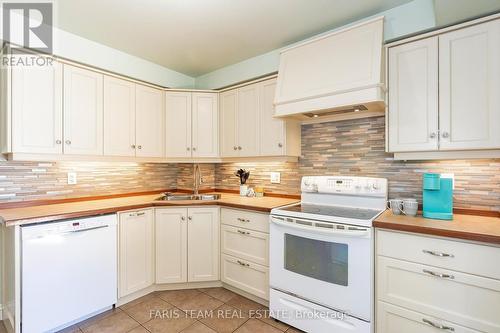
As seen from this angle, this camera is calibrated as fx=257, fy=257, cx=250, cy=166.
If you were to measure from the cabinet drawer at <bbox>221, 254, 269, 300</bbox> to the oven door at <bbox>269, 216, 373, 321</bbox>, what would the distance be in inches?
7.1

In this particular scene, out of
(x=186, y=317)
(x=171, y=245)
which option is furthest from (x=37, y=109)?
(x=186, y=317)

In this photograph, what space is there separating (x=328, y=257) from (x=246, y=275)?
3.01 ft

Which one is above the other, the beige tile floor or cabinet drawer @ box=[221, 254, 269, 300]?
cabinet drawer @ box=[221, 254, 269, 300]

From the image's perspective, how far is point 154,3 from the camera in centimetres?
192

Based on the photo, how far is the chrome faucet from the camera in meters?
3.22

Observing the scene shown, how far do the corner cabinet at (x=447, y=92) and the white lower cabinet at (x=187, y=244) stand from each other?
71.9 inches

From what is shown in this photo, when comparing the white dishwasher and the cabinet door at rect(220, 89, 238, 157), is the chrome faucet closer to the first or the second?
the cabinet door at rect(220, 89, 238, 157)

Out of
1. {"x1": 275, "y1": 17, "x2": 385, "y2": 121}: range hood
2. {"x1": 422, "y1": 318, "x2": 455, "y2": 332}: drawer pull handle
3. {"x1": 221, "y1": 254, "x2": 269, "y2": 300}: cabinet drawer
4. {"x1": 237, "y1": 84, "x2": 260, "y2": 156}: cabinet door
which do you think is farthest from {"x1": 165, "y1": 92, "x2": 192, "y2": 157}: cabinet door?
{"x1": 422, "y1": 318, "x2": 455, "y2": 332}: drawer pull handle

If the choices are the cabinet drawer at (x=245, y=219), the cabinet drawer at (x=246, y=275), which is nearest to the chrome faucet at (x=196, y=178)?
the cabinet drawer at (x=245, y=219)

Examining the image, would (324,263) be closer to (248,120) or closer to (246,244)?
(246,244)

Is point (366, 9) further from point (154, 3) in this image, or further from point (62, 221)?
point (62, 221)

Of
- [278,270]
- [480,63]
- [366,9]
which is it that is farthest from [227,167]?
[480,63]

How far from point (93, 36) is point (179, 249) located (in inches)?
86.0

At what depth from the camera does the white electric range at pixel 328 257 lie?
1.70m
